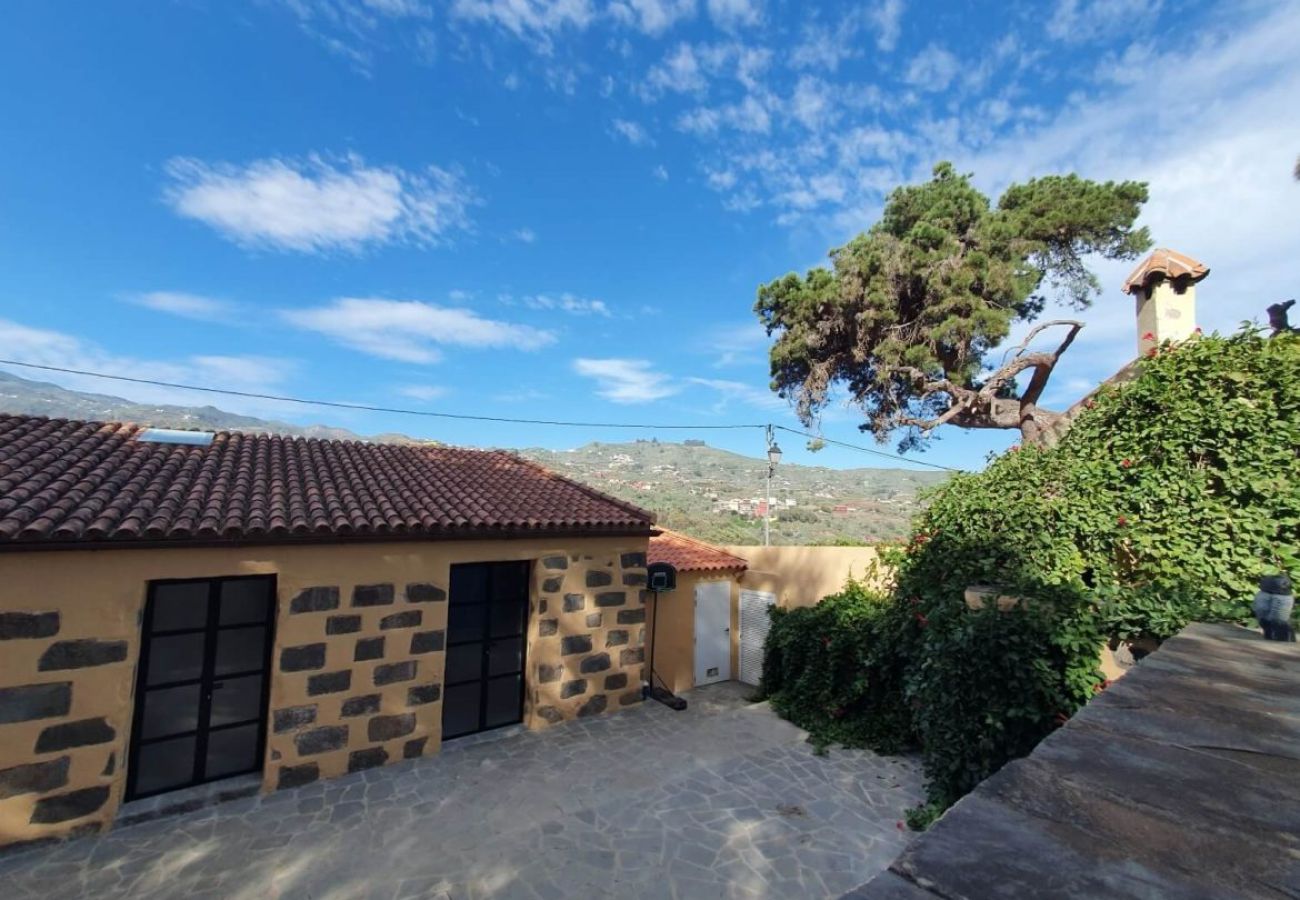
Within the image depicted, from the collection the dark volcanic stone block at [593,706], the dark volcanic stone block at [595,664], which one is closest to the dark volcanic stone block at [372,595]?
the dark volcanic stone block at [595,664]

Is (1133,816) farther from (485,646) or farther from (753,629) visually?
(753,629)

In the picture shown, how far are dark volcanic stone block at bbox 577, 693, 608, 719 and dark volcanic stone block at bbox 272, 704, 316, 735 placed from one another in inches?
145

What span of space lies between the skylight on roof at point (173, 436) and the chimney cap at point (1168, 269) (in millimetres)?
15792

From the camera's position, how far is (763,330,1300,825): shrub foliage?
4.79 metres

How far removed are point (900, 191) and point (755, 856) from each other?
14116 mm

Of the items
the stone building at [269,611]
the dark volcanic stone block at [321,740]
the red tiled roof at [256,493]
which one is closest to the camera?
the stone building at [269,611]

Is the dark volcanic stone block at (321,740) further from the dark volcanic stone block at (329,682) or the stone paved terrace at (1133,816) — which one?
the stone paved terrace at (1133,816)

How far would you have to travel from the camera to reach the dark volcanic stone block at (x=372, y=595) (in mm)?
7043

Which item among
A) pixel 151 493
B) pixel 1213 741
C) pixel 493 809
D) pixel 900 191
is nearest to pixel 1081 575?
pixel 1213 741

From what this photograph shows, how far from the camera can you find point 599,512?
9461 mm

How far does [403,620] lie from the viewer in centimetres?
736

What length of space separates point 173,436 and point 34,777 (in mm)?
5215

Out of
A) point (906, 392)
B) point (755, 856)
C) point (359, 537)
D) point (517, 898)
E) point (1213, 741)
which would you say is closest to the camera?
point (1213, 741)

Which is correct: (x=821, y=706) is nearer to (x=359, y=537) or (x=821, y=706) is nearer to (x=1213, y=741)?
(x=359, y=537)
